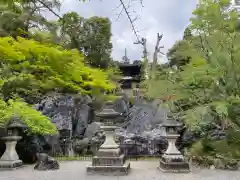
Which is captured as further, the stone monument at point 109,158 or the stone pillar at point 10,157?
the stone pillar at point 10,157

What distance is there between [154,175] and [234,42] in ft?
15.1

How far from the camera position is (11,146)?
278 inches

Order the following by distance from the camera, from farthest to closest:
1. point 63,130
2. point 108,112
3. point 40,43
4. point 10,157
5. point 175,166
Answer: point 63,130
point 10,157
point 108,112
point 175,166
point 40,43

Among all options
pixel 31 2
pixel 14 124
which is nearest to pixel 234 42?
pixel 31 2

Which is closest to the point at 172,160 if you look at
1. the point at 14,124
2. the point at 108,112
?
the point at 108,112

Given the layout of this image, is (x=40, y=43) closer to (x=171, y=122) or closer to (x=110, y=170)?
(x=110, y=170)

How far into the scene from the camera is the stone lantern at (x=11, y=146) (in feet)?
22.0

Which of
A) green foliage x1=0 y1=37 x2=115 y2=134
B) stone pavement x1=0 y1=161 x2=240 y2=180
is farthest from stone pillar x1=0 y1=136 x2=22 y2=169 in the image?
green foliage x1=0 y1=37 x2=115 y2=134

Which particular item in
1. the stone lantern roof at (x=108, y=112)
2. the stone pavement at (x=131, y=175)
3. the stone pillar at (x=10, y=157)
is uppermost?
the stone lantern roof at (x=108, y=112)

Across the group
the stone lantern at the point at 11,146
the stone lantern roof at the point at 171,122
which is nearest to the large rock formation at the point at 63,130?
the stone lantern at the point at 11,146

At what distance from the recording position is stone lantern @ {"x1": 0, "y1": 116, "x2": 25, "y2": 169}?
6693mm

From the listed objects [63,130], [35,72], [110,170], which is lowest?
[110,170]

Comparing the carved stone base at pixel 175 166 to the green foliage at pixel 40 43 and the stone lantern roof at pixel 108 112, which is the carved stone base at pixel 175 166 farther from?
the green foliage at pixel 40 43

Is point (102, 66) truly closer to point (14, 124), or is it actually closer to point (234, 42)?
point (14, 124)
